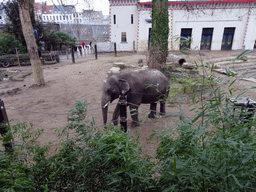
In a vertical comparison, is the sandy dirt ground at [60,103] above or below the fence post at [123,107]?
below

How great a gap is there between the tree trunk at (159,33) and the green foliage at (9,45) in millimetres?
12741

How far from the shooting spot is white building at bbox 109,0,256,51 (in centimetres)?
1850

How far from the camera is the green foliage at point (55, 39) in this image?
1840 centimetres

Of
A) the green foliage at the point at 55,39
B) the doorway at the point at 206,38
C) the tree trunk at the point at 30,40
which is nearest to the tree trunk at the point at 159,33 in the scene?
the tree trunk at the point at 30,40

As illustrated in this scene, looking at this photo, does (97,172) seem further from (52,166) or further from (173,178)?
(173,178)

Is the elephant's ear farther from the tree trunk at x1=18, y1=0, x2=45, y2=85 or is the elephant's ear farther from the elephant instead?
the tree trunk at x1=18, y1=0, x2=45, y2=85

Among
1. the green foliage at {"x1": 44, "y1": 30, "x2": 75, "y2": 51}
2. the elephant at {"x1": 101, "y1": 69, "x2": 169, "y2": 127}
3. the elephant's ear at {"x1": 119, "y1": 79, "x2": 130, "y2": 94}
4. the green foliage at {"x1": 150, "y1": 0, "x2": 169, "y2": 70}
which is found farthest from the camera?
the green foliage at {"x1": 44, "y1": 30, "x2": 75, "y2": 51}

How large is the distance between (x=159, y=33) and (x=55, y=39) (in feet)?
48.9

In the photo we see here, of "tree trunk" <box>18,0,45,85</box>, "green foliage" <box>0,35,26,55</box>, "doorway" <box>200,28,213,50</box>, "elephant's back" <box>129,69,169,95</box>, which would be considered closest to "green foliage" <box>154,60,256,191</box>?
"elephant's back" <box>129,69,169,95</box>

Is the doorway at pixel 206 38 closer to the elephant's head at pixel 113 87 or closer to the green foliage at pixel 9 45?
the green foliage at pixel 9 45

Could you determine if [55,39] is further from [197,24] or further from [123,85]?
[123,85]

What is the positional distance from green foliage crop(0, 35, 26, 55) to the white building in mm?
9740

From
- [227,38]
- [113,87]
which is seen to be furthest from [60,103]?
[227,38]

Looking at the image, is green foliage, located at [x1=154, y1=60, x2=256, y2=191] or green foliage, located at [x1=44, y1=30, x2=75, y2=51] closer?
green foliage, located at [x1=154, y1=60, x2=256, y2=191]
